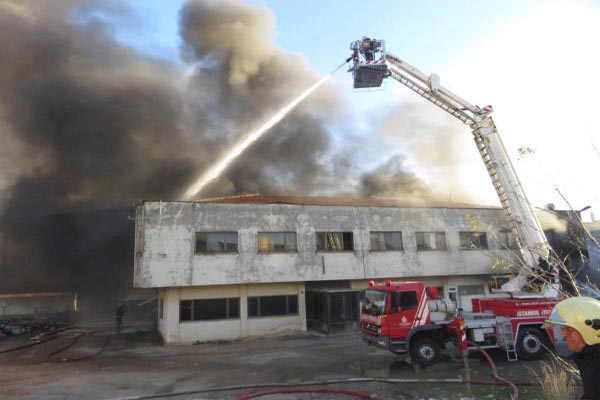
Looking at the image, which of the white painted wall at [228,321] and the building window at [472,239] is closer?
the white painted wall at [228,321]

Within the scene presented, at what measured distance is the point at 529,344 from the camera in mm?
12203

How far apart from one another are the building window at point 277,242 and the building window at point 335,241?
4.57 ft

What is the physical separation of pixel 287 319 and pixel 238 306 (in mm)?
2544

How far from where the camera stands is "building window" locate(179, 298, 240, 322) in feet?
63.5

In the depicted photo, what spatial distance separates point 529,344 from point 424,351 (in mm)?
3287

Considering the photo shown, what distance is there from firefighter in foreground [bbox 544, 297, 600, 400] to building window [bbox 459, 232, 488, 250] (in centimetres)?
2199

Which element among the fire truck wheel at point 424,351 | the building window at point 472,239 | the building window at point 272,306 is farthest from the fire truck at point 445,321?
the building window at point 472,239

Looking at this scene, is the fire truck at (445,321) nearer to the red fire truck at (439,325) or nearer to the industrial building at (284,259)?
the red fire truck at (439,325)

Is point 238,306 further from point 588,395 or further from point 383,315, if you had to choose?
point 588,395

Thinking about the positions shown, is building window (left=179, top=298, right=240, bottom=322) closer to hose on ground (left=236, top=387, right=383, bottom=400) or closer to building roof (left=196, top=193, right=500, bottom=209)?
building roof (left=196, top=193, right=500, bottom=209)

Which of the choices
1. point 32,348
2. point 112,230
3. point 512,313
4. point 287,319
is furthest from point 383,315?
point 112,230

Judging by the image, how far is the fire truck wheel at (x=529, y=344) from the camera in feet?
39.8

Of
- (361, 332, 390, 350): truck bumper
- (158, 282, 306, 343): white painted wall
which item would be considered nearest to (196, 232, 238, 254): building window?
(158, 282, 306, 343): white painted wall

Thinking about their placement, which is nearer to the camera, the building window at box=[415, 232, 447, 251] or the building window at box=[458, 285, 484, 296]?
the building window at box=[415, 232, 447, 251]
